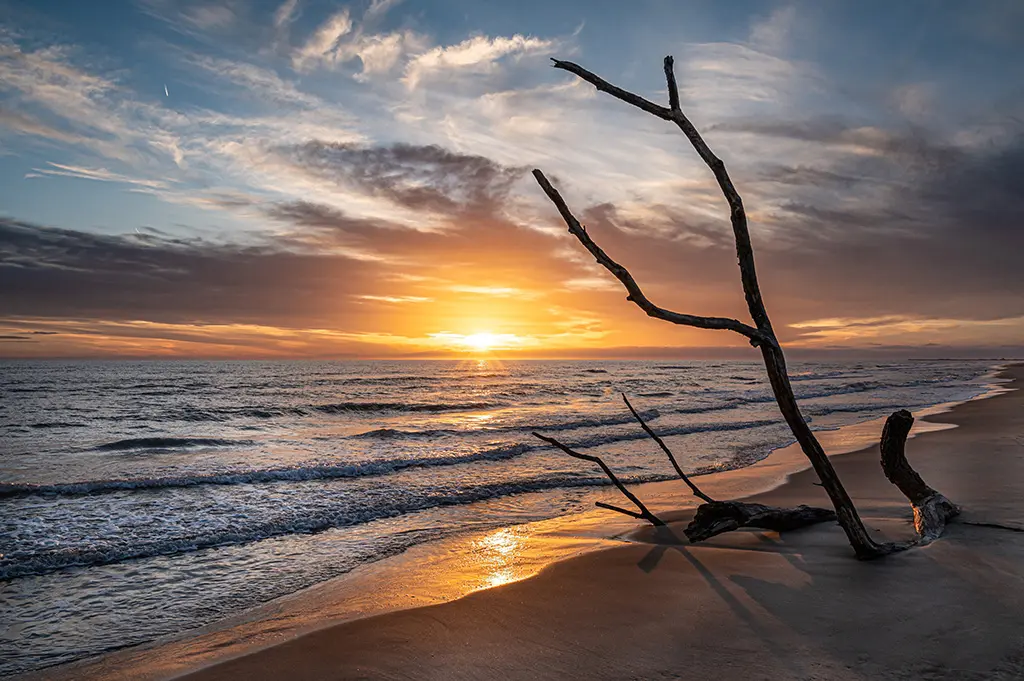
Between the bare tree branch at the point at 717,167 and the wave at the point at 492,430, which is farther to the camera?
the wave at the point at 492,430

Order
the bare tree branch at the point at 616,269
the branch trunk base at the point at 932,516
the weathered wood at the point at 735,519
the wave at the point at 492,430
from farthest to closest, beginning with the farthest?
the wave at the point at 492,430 → the weathered wood at the point at 735,519 → the branch trunk base at the point at 932,516 → the bare tree branch at the point at 616,269

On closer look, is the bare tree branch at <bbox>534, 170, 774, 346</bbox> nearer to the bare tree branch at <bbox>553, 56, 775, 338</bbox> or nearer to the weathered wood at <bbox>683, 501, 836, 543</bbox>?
the bare tree branch at <bbox>553, 56, 775, 338</bbox>

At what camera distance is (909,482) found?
6.99 metres

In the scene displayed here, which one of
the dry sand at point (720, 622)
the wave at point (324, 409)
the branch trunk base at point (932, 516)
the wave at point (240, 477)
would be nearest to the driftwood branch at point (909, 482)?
the branch trunk base at point (932, 516)

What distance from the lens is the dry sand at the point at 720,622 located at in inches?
147

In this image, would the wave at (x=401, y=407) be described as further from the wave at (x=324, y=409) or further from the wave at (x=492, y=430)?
the wave at (x=492, y=430)

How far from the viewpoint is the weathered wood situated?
658cm

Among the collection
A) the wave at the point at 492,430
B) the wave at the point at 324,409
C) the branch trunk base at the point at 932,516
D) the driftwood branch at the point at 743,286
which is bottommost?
the wave at the point at 324,409

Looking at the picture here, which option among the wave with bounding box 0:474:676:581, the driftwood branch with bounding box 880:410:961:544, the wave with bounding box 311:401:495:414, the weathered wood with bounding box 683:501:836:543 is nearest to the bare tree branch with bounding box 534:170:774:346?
the weathered wood with bounding box 683:501:836:543

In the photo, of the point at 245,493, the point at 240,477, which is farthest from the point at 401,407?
the point at 245,493

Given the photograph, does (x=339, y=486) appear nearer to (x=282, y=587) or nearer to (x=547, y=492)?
(x=547, y=492)

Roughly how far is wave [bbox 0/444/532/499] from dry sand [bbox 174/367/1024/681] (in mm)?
9278

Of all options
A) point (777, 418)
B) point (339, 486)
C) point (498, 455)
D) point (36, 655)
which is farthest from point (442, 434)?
point (36, 655)

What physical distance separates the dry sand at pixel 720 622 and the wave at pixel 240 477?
9278 mm
